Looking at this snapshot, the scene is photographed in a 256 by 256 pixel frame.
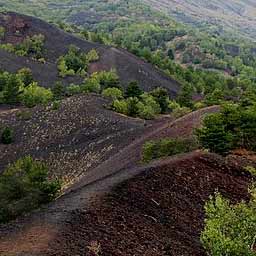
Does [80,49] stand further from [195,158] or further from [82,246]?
[82,246]

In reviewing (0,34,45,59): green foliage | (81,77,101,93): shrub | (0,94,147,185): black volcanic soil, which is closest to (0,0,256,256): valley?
(0,94,147,185): black volcanic soil

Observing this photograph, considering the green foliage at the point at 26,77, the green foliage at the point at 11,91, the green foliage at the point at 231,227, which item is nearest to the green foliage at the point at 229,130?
Result: the green foliage at the point at 231,227

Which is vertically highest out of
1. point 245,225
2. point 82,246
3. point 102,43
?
point 245,225

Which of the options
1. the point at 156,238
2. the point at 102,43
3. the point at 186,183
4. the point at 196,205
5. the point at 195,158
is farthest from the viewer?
the point at 102,43

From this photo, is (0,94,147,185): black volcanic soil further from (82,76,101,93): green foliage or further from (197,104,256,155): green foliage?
(82,76,101,93): green foliage

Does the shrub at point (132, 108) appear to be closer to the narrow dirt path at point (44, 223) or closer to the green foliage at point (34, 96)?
the green foliage at point (34, 96)

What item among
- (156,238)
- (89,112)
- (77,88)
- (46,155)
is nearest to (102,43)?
(77,88)
